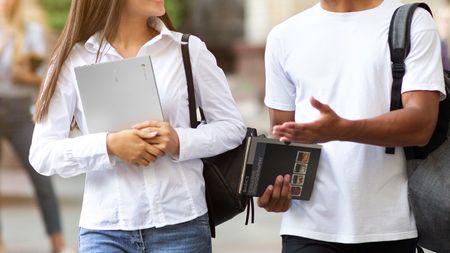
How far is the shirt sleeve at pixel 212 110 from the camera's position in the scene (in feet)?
12.6

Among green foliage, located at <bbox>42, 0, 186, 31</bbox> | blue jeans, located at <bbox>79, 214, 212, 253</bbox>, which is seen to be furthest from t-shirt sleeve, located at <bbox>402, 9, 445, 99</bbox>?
green foliage, located at <bbox>42, 0, 186, 31</bbox>

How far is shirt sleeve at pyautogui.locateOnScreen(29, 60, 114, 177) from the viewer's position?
3760mm

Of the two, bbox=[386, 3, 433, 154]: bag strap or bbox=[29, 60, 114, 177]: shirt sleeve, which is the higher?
bbox=[386, 3, 433, 154]: bag strap

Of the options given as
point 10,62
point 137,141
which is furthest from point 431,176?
point 10,62

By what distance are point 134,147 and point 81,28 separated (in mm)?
498

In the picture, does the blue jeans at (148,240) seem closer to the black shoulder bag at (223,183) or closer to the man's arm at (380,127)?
the black shoulder bag at (223,183)

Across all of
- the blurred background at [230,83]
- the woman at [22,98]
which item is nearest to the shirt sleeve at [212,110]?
the blurred background at [230,83]

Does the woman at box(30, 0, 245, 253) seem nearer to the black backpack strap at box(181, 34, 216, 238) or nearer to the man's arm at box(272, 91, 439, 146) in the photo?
the black backpack strap at box(181, 34, 216, 238)

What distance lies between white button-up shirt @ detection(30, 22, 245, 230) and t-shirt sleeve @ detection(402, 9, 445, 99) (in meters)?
0.65

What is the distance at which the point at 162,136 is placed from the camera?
3.70 m

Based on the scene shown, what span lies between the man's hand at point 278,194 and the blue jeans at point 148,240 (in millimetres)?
262

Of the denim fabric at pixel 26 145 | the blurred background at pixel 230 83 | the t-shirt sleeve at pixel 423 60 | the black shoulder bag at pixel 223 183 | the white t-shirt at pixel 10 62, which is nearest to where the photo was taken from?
the t-shirt sleeve at pixel 423 60

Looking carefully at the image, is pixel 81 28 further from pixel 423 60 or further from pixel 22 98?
pixel 22 98

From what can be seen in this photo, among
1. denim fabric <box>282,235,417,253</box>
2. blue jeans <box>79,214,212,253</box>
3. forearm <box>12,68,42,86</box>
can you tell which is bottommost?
forearm <box>12,68,42,86</box>
